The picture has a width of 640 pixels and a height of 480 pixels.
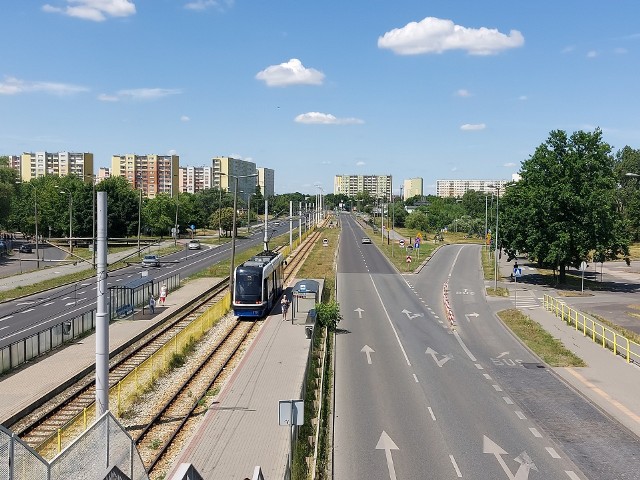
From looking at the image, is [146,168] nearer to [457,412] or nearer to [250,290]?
[250,290]

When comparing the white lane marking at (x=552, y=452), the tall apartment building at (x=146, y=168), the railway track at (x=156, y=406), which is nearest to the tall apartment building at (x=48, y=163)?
the tall apartment building at (x=146, y=168)

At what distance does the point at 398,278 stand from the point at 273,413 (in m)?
37.2

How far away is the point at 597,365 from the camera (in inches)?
1006

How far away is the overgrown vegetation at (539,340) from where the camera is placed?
26188 mm

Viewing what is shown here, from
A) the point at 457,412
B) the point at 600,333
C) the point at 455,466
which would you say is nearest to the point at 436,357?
the point at 457,412

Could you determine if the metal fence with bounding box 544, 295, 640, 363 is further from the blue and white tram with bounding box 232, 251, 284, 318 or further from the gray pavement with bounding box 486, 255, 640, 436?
the blue and white tram with bounding box 232, 251, 284, 318

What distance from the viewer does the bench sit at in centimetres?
3494

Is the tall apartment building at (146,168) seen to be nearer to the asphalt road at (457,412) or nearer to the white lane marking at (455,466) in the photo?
the asphalt road at (457,412)

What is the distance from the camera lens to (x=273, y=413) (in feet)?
A: 60.4

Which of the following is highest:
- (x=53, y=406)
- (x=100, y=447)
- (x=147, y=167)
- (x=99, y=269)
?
(x=147, y=167)

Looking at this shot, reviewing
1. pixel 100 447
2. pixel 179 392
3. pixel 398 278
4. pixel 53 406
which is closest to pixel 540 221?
pixel 398 278

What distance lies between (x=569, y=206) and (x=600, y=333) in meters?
19.0

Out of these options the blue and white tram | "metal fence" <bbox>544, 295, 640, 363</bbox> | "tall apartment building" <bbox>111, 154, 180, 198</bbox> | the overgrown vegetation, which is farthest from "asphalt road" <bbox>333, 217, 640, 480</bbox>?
"tall apartment building" <bbox>111, 154, 180, 198</bbox>

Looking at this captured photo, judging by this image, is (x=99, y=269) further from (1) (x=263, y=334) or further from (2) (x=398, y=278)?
(2) (x=398, y=278)
